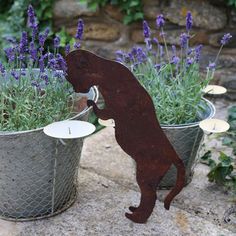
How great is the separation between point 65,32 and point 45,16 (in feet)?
0.59

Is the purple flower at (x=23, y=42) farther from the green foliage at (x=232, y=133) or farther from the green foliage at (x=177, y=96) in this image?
the green foliage at (x=232, y=133)

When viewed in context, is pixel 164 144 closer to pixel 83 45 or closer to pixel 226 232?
pixel 226 232

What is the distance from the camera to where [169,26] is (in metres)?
3.07

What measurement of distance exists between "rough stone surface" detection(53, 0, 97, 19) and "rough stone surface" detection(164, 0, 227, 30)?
1.80 feet

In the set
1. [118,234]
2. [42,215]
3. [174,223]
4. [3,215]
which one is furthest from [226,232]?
[3,215]

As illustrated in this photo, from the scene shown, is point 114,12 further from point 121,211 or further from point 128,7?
point 121,211

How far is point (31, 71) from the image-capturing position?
6.00 ft

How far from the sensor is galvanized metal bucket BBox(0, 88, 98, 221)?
165 centimetres

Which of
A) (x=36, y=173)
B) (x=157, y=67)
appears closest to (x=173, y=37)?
(x=157, y=67)

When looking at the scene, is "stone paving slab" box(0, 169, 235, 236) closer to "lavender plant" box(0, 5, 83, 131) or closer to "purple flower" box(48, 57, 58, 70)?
"lavender plant" box(0, 5, 83, 131)

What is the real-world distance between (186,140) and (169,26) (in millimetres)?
1365

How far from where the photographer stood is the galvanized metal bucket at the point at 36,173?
165cm

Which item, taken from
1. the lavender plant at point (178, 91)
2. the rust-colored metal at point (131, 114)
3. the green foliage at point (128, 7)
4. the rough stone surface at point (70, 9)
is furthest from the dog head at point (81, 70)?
the rough stone surface at point (70, 9)

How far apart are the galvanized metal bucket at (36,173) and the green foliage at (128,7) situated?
1318 mm
